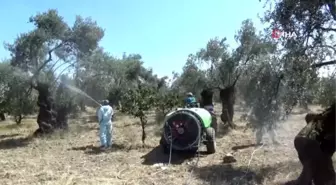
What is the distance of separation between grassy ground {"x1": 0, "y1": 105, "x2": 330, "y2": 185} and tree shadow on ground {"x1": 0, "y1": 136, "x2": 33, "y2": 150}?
0.06 m

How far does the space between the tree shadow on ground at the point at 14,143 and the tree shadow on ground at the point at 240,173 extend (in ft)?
32.1

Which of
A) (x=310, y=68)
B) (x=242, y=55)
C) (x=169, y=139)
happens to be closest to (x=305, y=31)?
(x=310, y=68)

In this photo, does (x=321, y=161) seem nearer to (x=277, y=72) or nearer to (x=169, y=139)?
(x=277, y=72)

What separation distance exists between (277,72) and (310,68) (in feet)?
3.02

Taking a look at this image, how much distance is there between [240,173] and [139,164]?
3.45 metres

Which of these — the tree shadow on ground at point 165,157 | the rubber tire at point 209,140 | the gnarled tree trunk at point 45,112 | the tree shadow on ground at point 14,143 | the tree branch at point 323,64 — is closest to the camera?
the tree branch at point 323,64

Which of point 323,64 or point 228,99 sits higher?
point 323,64

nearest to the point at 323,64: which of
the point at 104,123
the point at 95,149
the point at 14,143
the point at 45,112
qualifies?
the point at 104,123

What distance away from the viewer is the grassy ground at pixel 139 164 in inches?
396

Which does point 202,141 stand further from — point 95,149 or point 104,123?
point 95,149

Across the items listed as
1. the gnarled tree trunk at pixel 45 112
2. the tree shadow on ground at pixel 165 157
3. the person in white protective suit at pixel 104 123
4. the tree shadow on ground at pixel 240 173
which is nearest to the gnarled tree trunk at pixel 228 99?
the person in white protective suit at pixel 104 123

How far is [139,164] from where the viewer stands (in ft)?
40.8

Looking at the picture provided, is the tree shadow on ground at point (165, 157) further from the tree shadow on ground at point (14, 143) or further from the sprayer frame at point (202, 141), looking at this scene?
the tree shadow on ground at point (14, 143)

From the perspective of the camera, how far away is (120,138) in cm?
1862
